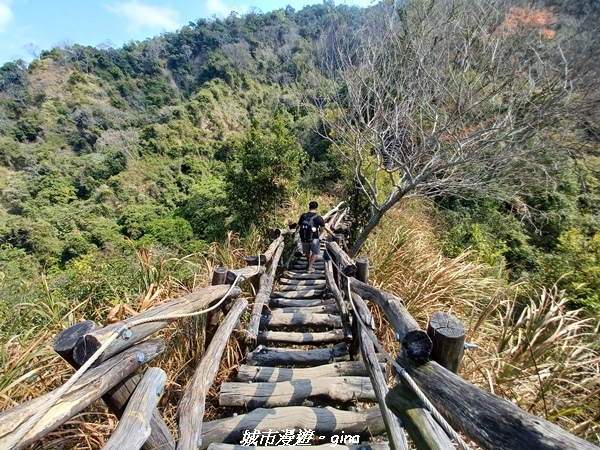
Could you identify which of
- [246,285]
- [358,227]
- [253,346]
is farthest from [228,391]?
[358,227]

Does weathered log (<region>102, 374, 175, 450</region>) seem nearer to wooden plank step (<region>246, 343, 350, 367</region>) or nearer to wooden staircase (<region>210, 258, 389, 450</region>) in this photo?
wooden staircase (<region>210, 258, 389, 450</region>)

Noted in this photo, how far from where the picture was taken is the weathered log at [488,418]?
0.74 metres

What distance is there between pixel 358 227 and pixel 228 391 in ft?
17.3

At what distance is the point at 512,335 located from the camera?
2.58 meters

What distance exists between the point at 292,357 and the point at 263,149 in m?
6.89

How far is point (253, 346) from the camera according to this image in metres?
2.69

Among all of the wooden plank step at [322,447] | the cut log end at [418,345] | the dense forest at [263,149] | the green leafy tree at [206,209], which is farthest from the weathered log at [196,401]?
the green leafy tree at [206,209]

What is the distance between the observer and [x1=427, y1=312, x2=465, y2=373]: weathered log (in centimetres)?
122

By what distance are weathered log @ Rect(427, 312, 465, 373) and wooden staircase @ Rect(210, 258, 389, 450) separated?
87 cm

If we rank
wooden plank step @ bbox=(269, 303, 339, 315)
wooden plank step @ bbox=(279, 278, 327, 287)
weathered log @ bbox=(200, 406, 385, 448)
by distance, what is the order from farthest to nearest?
wooden plank step @ bbox=(279, 278, 327, 287) < wooden plank step @ bbox=(269, 303, 339, 315) < weathered log @ bbox=(200, 406, 385, 448)

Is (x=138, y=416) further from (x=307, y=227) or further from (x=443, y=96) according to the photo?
(x=443, y=96)

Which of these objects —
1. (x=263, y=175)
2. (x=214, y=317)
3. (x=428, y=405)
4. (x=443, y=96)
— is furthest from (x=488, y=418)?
(x=263, y=175)

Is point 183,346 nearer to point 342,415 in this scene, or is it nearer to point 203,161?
point 342,415

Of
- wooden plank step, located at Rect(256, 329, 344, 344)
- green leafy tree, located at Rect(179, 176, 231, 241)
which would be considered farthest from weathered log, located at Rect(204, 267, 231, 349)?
green leafy tree, located at Rect(179, 176, 231, 241)
